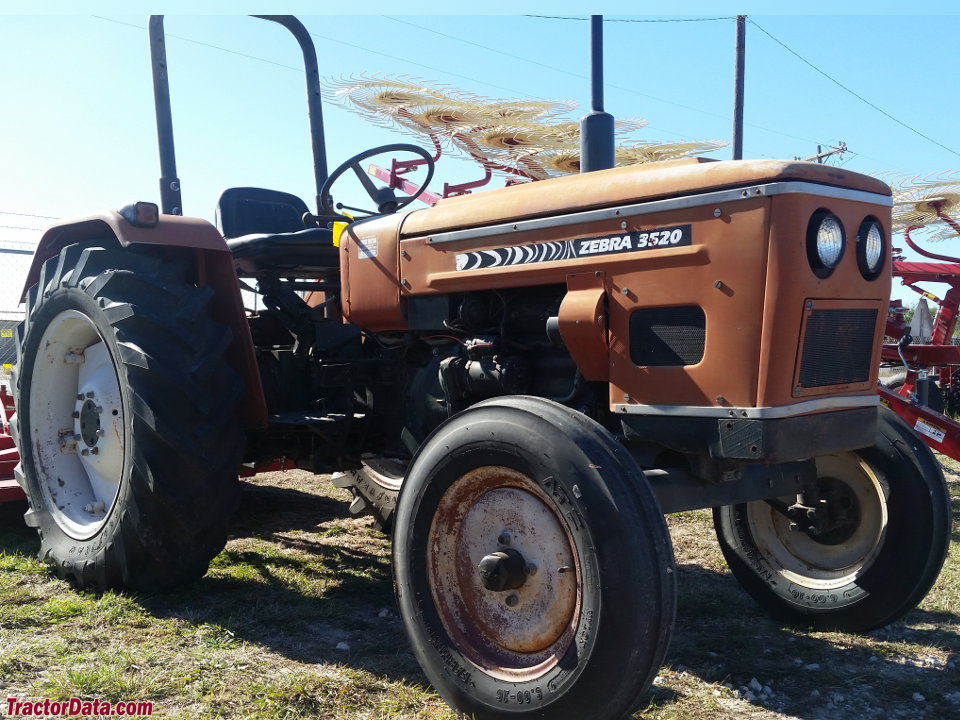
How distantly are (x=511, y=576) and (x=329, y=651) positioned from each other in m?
0.92

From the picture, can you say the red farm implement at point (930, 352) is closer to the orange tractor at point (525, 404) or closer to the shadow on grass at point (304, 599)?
the orange tractor at point (525, 404)

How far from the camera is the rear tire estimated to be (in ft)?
10.6

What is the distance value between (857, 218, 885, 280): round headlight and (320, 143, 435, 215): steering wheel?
6.88 ft

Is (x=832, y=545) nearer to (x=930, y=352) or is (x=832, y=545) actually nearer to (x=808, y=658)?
(x=808, y=658)

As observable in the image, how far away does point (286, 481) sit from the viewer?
6328 millimetres

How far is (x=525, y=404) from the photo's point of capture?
248 centimetres

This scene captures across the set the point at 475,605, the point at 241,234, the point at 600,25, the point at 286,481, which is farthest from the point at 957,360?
the point at 475,605

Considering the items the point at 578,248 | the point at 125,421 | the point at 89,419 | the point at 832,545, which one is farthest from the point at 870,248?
the point at 89,419

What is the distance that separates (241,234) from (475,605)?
2.81 meters

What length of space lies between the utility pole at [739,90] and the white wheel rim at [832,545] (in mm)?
9874

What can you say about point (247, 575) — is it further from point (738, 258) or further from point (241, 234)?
point (738, 258)

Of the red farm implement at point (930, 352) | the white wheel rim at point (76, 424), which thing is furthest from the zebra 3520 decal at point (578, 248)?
the red farm implement at point (930, 352)

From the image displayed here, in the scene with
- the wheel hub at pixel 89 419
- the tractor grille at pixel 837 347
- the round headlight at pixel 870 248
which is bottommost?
the wheel hub at pixel 89 419

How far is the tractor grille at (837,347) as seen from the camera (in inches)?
101
